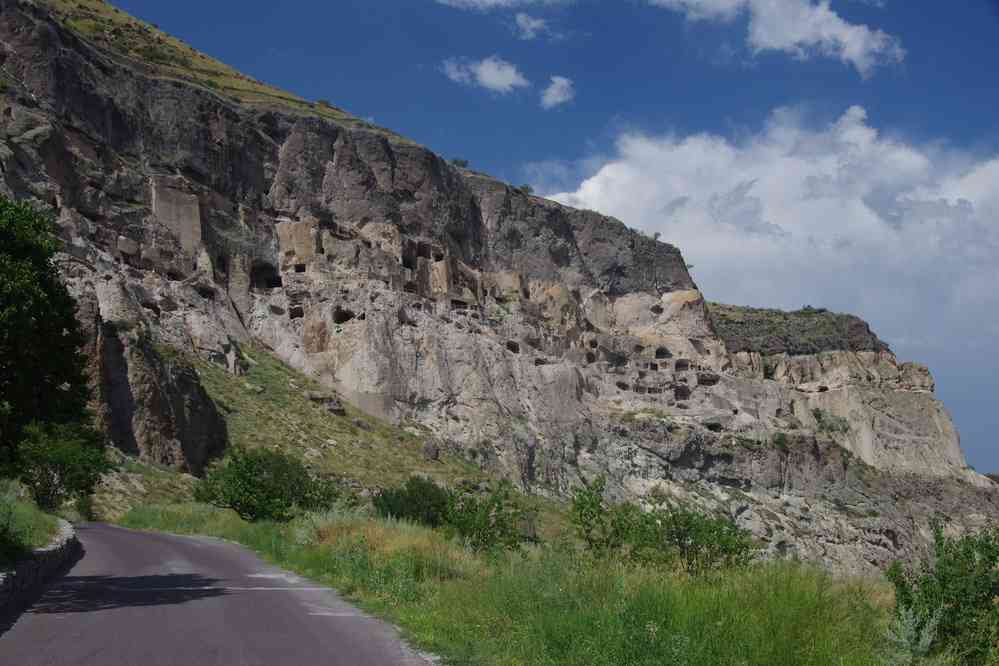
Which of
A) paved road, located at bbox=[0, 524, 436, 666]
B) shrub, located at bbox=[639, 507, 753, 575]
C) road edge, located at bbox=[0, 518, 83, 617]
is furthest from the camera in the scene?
shrub, located at bbox=[639, 507, 753, 575]

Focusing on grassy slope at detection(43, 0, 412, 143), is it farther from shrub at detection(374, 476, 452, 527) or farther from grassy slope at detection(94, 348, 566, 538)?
shrub at detection(374, 476, 452, 527)

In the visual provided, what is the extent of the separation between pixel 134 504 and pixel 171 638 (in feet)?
80.0

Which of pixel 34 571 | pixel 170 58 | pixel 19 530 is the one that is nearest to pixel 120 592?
pixel 34 571

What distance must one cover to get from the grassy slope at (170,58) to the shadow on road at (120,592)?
182 feet

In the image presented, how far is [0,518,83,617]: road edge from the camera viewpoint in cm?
1113

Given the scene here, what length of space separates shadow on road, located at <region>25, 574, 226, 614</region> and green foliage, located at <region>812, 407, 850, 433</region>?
237 ft

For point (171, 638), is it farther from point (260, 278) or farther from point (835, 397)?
point (835, 397)

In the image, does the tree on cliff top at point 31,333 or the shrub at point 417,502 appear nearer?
the tree on cliff top at point 31,333

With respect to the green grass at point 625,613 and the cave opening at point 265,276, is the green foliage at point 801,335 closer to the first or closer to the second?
the cave opening at point 265,276

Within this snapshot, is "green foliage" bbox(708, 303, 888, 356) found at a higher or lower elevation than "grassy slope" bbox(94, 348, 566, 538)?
higher

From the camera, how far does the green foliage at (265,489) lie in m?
30.4

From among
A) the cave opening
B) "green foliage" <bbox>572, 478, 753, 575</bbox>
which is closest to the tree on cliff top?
"green foliage" <bbox>572, 478, 753, 575</bbox>

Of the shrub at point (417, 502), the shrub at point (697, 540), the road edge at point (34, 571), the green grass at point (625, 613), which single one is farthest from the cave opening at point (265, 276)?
the green grass at point (625, 613)

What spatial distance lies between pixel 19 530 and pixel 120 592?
291 cm
